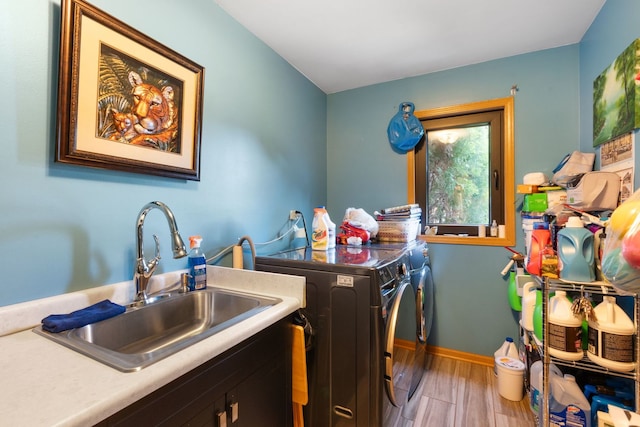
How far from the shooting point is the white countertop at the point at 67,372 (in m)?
0.53

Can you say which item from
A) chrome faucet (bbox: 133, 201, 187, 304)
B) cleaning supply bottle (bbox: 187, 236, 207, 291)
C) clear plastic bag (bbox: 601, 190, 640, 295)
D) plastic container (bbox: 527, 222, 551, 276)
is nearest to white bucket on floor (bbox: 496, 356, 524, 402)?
plastic container (bbox: 527, 222, 551, 276)

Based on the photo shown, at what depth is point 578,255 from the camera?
1.22 m

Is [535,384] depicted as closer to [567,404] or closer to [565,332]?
[567,404]

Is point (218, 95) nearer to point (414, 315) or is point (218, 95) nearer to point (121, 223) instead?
point (121, 223)

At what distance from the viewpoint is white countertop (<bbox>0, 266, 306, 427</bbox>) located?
53 centimetres

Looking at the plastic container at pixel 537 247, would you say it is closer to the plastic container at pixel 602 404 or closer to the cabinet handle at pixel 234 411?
the plastic container at pixel 602 404

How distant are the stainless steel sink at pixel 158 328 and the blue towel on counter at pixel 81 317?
2cm

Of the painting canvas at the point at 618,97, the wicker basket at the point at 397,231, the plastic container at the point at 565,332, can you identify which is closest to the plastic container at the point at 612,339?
the plastic container at the point at 565,332

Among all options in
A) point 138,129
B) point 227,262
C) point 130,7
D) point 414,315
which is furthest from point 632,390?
point 130,7

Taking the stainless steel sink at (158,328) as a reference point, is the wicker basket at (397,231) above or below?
above

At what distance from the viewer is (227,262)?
166 centimetres

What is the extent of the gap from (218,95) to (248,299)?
44.1 inches

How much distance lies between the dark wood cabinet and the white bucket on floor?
1.47 m

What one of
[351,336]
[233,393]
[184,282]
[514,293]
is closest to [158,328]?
[184,282]
